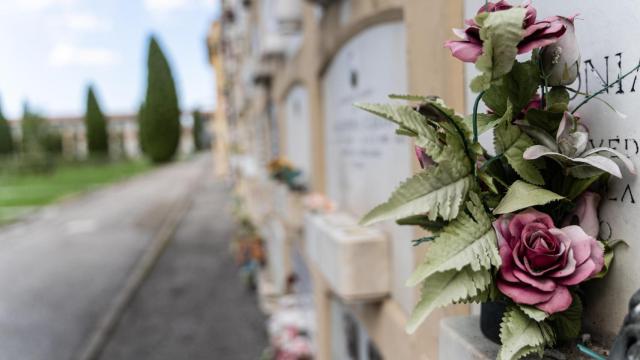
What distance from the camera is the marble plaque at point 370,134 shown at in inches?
127

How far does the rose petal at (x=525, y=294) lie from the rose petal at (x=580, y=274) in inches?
1.6

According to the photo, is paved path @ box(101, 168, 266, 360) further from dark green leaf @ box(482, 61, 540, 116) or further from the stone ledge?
dark green leaf @ box(482, 61, 540, 116)

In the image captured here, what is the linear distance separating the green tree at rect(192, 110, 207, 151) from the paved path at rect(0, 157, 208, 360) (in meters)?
64.2

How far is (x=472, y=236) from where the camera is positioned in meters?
1.34

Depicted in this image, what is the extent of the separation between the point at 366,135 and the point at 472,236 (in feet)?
8.57

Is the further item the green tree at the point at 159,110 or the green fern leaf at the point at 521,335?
the green tree at the point at 159,110

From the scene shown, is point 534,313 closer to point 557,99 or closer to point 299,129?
point 557,99

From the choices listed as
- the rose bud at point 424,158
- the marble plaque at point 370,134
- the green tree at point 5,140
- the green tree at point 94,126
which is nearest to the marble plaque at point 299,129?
the marble plaque at point 370,134

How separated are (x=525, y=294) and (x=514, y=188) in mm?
250

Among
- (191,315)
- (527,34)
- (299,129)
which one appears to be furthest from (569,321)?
(191,315)

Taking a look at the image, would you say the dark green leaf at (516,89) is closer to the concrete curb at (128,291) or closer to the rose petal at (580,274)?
the rose petal at (580,274)

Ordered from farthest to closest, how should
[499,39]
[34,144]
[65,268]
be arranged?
[34,144] < [65,268] < [499,39]

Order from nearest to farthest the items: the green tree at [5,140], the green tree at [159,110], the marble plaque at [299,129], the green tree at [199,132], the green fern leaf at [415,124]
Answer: the green fern leaf at [415,124], the marble plaque at [299,129], the green tree at [159,110], the green tree at [5,140], the green tree at [199,132]

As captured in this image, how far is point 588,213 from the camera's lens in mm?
1369
